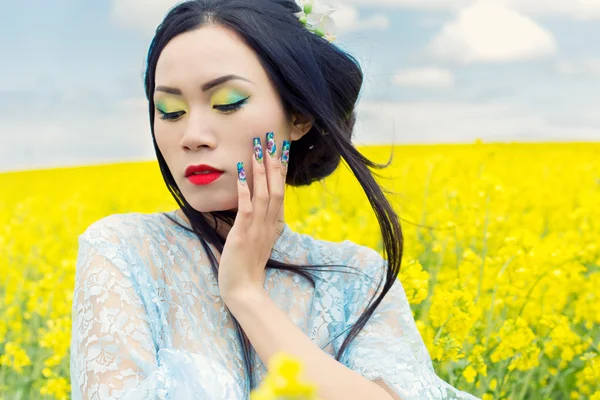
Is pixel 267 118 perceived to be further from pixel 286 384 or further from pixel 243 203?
pixel 286 384

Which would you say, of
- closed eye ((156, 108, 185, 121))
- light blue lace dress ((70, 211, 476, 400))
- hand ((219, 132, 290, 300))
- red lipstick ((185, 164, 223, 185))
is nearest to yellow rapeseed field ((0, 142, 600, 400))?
light blue lace dress ((70, 211, 476, 400))

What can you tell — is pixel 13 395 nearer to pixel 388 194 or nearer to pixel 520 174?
pixel 388 194

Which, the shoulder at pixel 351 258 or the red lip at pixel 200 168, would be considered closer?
the red lip at pixel 200 168

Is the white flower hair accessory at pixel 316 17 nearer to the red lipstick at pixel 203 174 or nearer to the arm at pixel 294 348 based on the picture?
the red lipstick at pixel 203 174

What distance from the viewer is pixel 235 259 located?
64.3 inches

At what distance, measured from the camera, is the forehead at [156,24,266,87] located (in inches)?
67.8

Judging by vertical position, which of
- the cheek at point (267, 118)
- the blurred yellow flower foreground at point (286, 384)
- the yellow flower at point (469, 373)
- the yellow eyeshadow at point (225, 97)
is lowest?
the yellow flower at point (469, 373)

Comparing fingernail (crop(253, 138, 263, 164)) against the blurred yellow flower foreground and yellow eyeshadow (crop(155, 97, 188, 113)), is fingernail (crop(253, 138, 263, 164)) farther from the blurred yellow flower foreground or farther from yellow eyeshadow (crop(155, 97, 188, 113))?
the blurred yellow flower foreground

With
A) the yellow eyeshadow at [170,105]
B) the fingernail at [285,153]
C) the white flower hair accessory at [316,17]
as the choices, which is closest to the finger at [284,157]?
the fingernail at [285,153]

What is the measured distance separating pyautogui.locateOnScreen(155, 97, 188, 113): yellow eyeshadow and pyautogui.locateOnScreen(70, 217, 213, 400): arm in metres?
0.30

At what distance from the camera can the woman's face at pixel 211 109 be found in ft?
5.58

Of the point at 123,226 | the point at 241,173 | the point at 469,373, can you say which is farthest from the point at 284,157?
the point at 469,373

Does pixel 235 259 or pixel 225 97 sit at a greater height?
pixel 225 97

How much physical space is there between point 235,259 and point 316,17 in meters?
0.70
